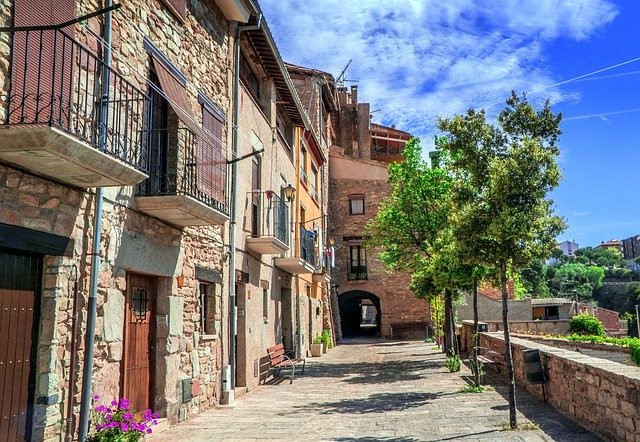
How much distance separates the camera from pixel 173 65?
331 inches

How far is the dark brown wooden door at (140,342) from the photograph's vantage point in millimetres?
7281

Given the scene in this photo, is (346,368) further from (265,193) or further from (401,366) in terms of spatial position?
(265,193)

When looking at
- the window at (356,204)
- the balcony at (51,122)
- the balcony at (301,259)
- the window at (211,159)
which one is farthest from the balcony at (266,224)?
the window at (356,204)

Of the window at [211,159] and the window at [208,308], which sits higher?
the window at [211,159]

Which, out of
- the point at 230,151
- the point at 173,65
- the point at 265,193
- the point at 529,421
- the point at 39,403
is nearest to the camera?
the point at 39,403

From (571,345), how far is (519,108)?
15.5m

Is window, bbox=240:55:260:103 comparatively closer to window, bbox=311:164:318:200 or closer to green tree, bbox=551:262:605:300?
window, bbox=311:164:318:200

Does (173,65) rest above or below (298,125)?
below

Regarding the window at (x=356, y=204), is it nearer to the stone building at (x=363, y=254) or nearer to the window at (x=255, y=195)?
the stone building at (x=363, y=254)

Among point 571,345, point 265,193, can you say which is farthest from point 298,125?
point 571,345

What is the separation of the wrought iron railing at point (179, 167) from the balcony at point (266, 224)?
142 inches

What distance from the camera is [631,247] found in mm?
171625

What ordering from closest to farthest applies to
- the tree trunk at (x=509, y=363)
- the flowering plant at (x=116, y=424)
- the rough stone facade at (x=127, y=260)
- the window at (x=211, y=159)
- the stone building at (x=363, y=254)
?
the rough stone facade at (x=127, y=260)
the flowering plant at (x=116, y=424)
the tree trunk at (x=509, y=363)
the window at (x=211, y=159)
the stone building at (x=363, y=254)

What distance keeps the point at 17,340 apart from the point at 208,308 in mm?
4857
